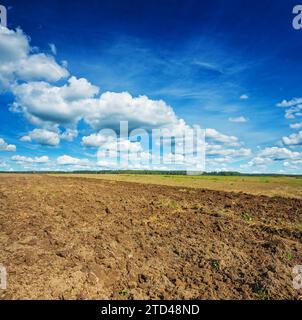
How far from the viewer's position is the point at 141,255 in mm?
8281

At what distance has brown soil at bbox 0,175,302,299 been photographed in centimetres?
633

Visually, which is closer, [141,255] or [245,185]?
[141,255]

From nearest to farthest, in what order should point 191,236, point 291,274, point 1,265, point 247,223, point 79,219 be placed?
point 1,265 → point 291,274 → point 191,236 → point 79,219 → point 247,223

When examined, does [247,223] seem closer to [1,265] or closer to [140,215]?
[140,215]

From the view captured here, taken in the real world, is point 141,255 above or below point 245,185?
above

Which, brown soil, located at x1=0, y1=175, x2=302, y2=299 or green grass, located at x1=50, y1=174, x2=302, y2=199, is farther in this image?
green grass, located at x1=50, y1=174, x2=302, y2=199

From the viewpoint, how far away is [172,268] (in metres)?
7.57

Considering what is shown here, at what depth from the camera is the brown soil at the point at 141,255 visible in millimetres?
6328

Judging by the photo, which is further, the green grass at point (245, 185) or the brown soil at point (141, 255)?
the green grass at point (245, 185)
